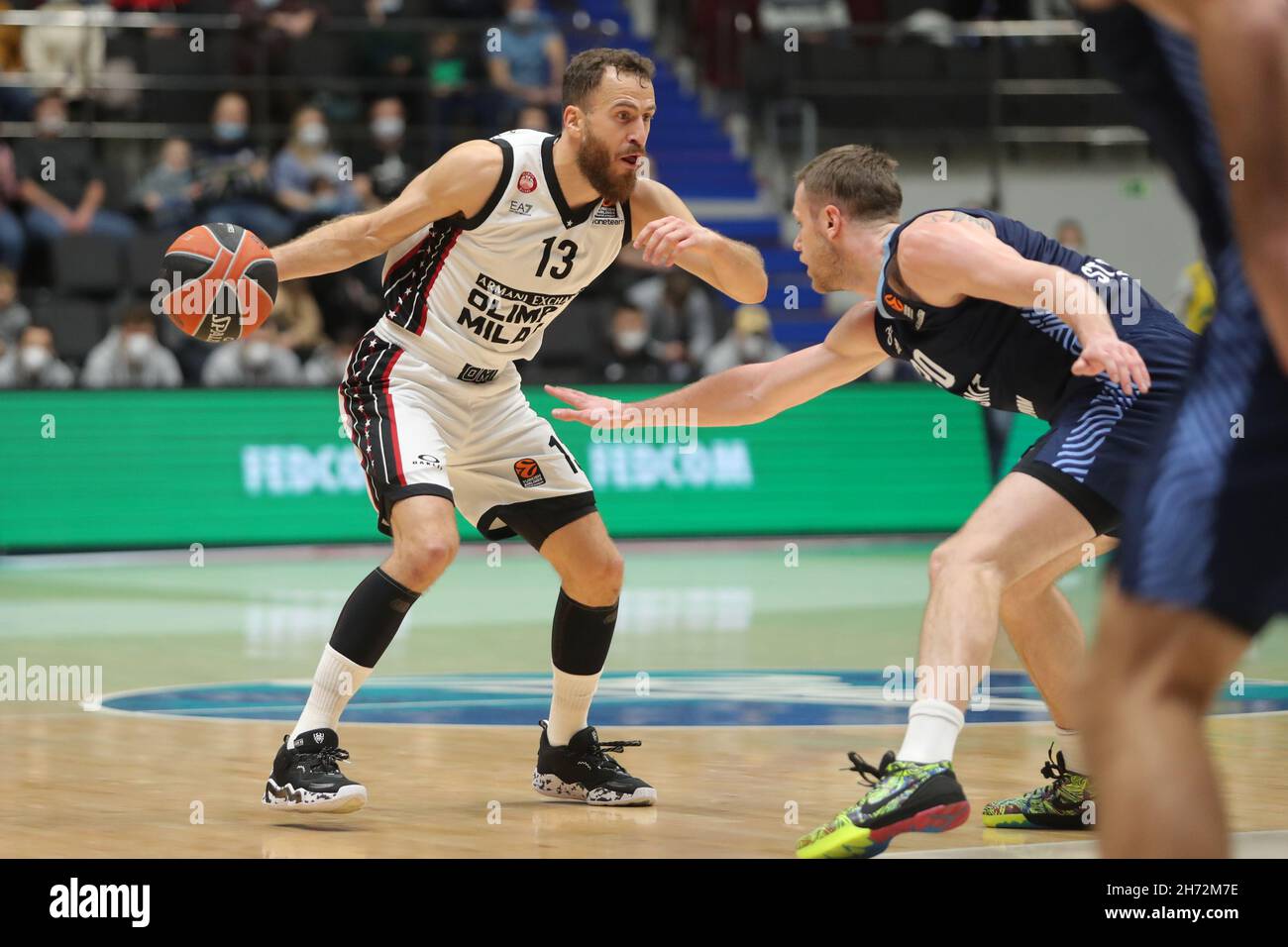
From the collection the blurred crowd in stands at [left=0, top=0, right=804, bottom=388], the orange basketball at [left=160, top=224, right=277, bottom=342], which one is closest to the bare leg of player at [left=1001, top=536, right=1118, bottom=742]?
the orange basketball at [left=160, top=224, right=277, bottom=342]

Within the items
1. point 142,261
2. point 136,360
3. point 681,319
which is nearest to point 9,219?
point 142,261

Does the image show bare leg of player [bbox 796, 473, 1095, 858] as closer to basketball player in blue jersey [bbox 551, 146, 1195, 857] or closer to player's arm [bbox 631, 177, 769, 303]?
basketball player in blue jersey [bbox 551, 146, 1195, 857]

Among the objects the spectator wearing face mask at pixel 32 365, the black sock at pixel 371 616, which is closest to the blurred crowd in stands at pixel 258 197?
the spectator wearing face mask at pixel 32 365

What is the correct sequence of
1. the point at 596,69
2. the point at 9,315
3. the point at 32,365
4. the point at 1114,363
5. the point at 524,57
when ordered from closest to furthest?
1. the point at 1114,363
2. the point at 596,69
3. the point at 32,365
4. the point at 9,315
5. the point at 524,57

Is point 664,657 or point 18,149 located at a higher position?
point 18,149

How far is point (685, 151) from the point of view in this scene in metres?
22.6

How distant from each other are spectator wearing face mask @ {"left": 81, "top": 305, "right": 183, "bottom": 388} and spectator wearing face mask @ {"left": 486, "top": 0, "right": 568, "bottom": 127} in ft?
17.5

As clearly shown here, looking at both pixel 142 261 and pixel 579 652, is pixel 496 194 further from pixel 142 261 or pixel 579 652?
pixel 142 261

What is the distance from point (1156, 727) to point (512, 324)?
3.97m

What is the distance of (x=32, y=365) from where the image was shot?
50.7ft

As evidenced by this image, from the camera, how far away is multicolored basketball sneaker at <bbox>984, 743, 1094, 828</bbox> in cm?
577

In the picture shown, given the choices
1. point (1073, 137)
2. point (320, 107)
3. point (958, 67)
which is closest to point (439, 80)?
point (320, 107)

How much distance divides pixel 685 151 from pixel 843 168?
17.2m
